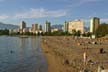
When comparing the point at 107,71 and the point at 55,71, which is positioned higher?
the point at 107,71

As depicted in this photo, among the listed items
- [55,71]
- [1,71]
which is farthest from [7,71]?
[55,71]

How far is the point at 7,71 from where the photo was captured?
2847 cm

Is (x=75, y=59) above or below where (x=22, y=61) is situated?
above

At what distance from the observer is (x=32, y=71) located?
28125mm

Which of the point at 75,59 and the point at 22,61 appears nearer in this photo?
the point at 75,59

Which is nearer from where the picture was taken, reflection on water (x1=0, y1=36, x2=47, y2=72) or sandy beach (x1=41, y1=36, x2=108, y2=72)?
sandy beach (x1=41, y1=36, x2=108, y2=72)

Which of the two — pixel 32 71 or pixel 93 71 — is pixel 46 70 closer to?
pixel 32 71

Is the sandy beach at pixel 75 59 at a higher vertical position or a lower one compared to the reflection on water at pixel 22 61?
higher

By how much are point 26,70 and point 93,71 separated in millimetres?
9856

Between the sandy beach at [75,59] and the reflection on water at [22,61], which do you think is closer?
the sandy beach at [75,59]

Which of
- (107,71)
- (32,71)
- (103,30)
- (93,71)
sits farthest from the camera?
(103,30)

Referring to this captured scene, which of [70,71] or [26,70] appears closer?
[70,71]

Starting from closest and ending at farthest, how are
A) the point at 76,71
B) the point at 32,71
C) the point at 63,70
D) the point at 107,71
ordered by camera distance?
the point at 107,71, the point at 76,71, the point at 63,70, the point at 32,71

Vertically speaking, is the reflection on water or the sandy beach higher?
the sandy beach
